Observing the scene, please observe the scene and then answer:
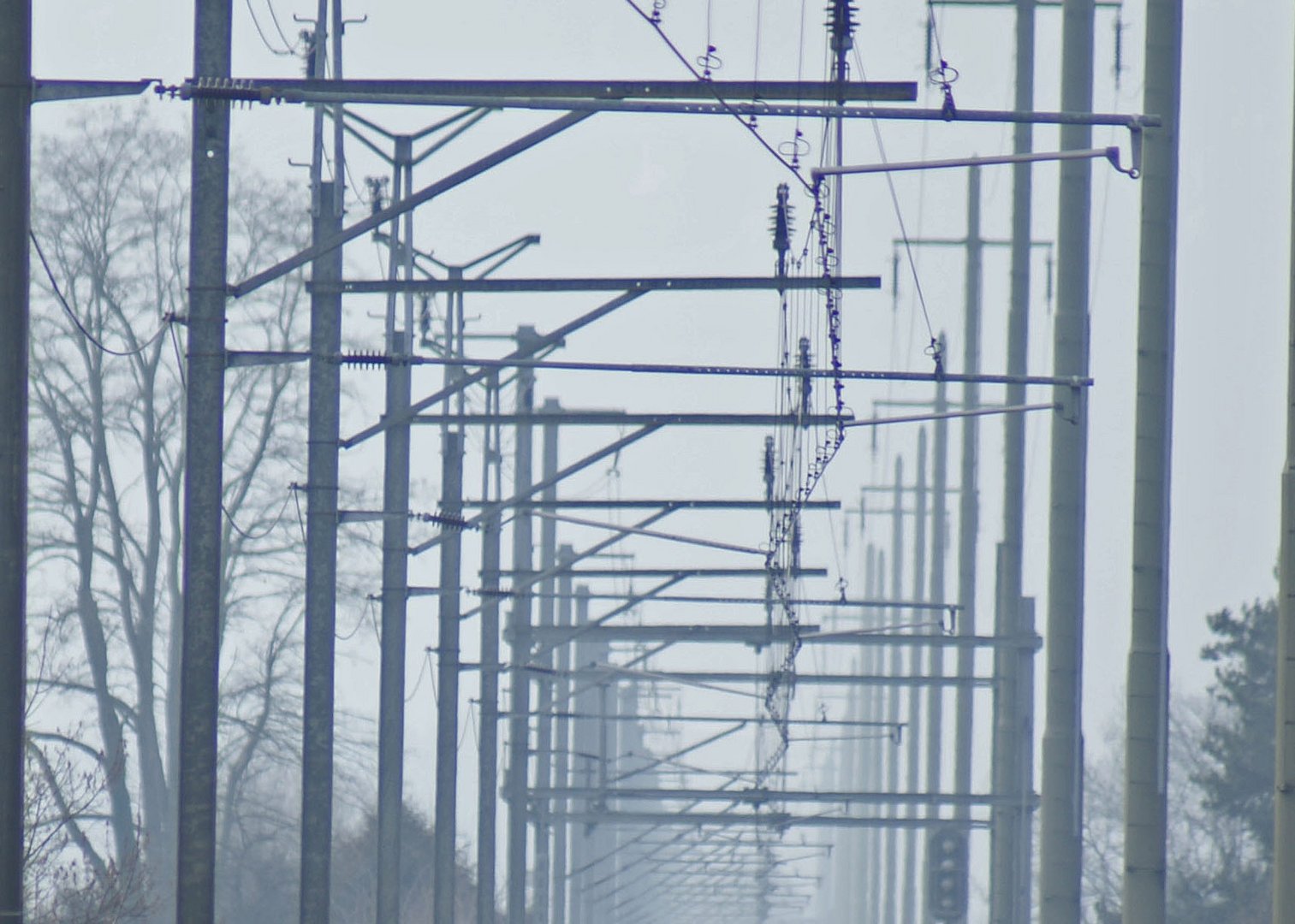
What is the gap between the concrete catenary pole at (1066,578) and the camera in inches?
892

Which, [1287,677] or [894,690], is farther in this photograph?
[894,690]

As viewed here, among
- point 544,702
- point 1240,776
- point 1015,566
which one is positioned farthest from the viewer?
point 1240,776

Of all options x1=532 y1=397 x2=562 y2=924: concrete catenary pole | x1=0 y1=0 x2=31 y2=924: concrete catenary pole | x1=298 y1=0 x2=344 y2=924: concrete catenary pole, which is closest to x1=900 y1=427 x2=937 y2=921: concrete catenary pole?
x1=532 y1=397 x2=562 y2=924: concrete catenary pole

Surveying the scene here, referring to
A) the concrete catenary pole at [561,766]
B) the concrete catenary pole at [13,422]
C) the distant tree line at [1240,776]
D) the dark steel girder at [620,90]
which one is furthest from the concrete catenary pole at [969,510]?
the concrete catenary pole at [13,422]

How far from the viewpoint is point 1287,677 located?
14.1 meters

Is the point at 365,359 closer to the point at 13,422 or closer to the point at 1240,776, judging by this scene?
the point at 13,422

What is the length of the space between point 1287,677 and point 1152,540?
4.40 m

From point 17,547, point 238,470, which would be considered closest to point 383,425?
point 17,547

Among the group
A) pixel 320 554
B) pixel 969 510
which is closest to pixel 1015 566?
pixel 969 510

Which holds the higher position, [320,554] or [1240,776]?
[320,554]

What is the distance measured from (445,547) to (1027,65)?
26.6ft

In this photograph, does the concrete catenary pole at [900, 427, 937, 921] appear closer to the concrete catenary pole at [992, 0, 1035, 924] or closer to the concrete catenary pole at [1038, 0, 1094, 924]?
the concrete catenary pole at [992, 0, 1035, 924]

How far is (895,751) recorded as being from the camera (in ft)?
208

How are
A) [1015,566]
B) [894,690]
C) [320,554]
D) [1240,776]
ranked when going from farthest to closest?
[894,690] < [1240,776] < [1015,566] < [320,554]
